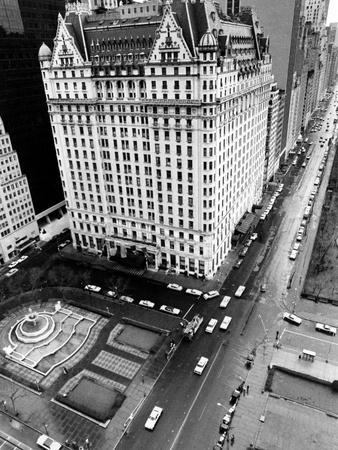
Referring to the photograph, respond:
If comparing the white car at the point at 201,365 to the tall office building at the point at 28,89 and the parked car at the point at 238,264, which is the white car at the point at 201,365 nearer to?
the parked car at the point at 238,264

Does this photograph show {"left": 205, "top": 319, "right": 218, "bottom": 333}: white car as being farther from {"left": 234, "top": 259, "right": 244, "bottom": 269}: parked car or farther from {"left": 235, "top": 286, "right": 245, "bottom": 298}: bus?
{"left": 234, "top": 259, "right": 244, "bottom": 269}: parked car

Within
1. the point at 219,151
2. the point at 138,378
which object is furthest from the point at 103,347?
the point at 219,151

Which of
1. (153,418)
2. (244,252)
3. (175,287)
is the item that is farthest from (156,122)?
(153,418)

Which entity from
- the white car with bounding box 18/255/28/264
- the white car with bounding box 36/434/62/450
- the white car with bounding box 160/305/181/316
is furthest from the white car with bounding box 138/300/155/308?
the white car with bounding box 18/255/28/264

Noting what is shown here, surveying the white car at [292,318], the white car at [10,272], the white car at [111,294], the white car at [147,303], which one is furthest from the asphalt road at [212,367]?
the white car at [10,272]

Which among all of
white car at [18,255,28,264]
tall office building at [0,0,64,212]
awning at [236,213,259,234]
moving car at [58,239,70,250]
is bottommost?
A: white car at [18,255,28,264]

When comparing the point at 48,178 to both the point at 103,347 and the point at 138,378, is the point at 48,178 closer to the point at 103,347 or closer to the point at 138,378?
the point at 103,347

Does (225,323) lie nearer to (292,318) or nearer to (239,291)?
(239,291)
